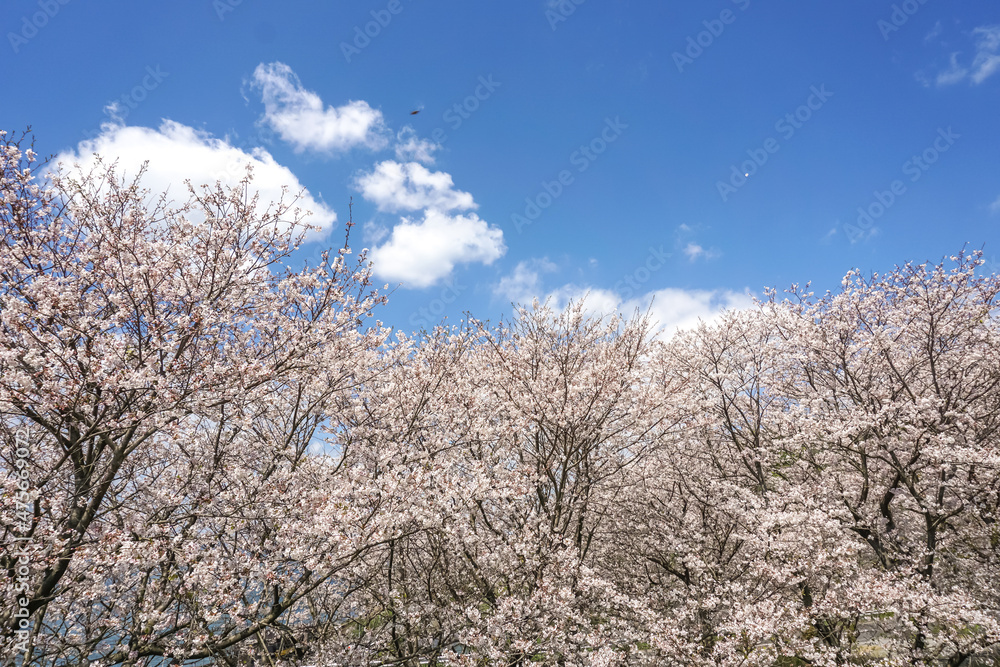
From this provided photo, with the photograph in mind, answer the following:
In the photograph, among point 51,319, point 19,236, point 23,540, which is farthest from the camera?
point 19,236

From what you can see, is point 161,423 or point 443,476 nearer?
point 161,423

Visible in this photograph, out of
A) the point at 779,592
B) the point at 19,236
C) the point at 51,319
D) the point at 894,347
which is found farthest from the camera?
the point at 894,347

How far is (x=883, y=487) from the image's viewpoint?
37.4 feet

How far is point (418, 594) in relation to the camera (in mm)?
9430

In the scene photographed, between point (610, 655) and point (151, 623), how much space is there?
7.05 metres

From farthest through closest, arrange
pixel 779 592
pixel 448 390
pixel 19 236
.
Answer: pixel 448 390 → pixel 779 592 → pixel 19 236

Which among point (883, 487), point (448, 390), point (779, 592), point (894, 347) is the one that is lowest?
point (779, 592)

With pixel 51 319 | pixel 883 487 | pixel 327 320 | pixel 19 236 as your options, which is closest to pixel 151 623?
pixel 51 319

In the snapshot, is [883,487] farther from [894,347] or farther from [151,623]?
[151,623]

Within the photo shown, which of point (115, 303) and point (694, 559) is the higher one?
point (115, 303)

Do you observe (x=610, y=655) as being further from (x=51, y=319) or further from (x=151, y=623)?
(x=51, y=319)

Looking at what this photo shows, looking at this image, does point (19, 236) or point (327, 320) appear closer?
point (19, 236)

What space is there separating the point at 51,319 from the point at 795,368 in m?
16.7

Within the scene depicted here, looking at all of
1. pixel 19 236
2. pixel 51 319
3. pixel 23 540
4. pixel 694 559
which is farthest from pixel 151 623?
pixel 694 559
